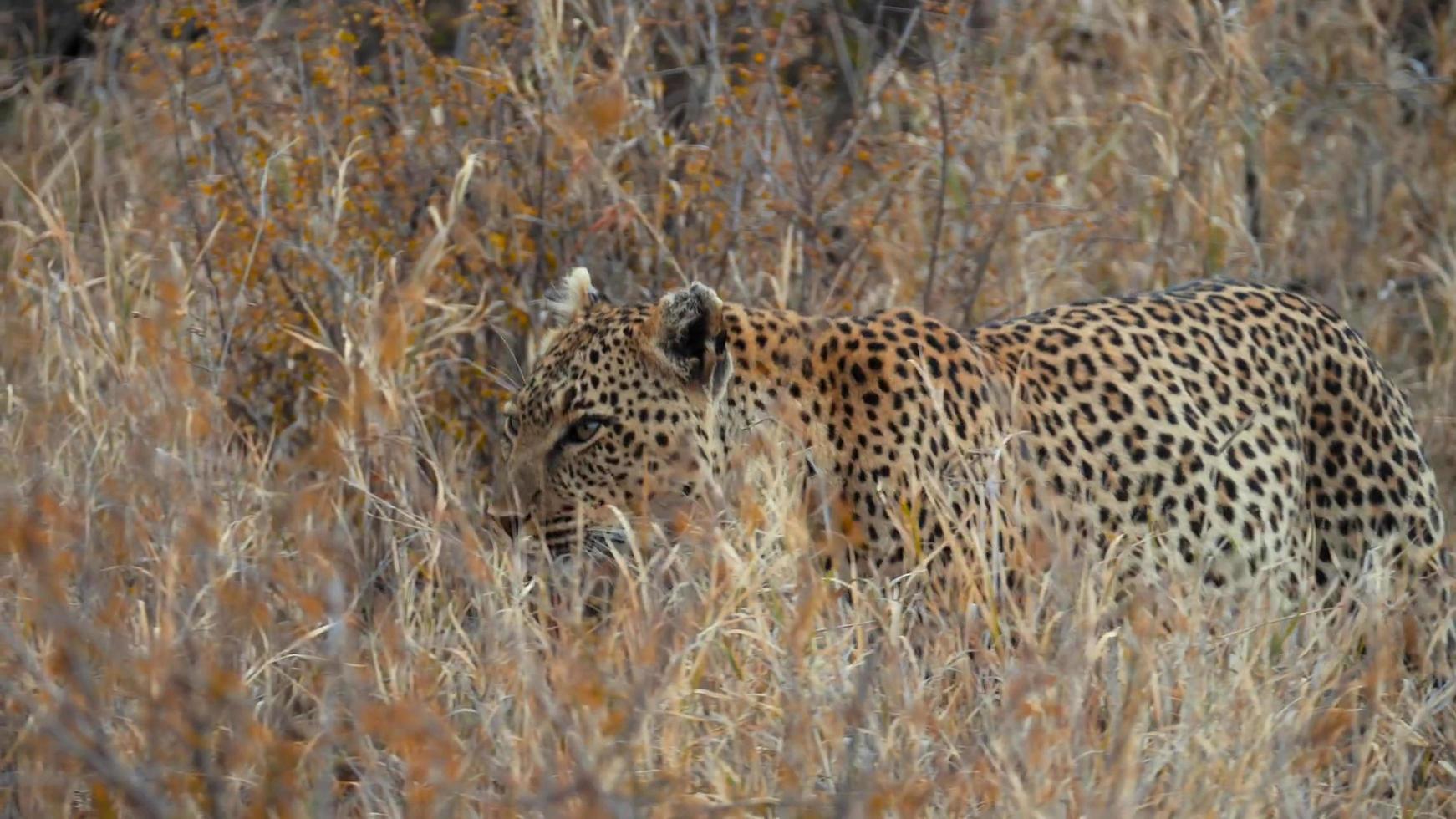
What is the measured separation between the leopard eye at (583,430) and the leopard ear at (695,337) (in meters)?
0.24

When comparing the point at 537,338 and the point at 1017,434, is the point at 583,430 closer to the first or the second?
the point at 1017,434

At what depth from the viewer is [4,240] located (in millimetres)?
6605

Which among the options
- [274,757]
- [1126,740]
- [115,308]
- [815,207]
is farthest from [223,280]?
[1126,740]

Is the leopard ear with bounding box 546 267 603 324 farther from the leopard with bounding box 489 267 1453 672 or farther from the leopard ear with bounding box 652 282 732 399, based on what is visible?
the leopard ear with bounding box 652 282 732 399

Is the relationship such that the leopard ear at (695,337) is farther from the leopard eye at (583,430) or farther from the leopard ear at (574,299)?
the leopard ear at (574,299)

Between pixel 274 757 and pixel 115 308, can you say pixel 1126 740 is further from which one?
pixel 115 308

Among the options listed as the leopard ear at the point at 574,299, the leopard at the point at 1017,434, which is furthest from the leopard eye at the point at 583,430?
the leopard ear at the point at 574,299

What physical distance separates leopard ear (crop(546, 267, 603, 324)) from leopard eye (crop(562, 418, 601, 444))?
43 cm

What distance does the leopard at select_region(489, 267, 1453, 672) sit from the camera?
14.0 ft

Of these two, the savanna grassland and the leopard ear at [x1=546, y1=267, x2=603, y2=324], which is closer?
the savanna grassland

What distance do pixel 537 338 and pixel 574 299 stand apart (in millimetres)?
906

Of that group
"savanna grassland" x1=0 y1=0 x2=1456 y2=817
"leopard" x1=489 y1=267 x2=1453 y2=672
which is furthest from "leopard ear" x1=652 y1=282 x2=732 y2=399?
"savanna grassland" x1=0 y1=0 x2=1456 y2=817

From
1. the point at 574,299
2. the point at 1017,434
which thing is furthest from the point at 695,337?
the point at 1017,434

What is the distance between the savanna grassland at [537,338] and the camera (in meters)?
3.32
